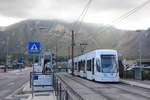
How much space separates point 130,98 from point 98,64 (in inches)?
Result: 512

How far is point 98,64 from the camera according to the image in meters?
29.3

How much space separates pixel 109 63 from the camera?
29.3 m

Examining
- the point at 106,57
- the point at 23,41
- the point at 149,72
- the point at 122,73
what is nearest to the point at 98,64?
the point at 106,57

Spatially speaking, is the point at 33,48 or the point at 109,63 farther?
the point at 109,63

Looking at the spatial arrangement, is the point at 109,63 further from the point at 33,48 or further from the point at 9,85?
the point at 33,48

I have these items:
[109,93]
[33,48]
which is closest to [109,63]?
[109,93]

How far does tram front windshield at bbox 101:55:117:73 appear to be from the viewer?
29091 mm

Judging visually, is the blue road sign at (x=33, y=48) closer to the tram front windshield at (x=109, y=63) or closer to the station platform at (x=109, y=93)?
the station platform at (x=109, y=93)

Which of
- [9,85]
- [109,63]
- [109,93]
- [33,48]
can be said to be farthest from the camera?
[9,85]

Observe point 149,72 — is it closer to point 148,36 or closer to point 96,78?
point 96,78

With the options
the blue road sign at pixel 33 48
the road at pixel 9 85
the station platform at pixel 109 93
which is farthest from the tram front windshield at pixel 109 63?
the blue road sign at pixel 33 48

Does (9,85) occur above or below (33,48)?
below

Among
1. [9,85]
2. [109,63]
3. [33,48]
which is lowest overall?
[9,85]

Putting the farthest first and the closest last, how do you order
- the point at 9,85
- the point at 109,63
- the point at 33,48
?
the point at 9,85 → the point at 109,63 → the point at 33,48
